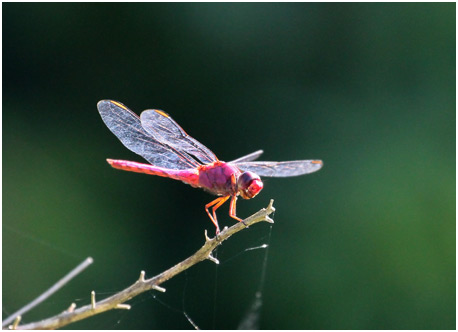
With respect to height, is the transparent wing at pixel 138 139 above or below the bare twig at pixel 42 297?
above

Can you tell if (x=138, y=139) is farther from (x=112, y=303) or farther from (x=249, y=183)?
(x=112, y=303)

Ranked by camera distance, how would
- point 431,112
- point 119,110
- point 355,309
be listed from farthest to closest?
point 431,112 → point 355,309 → point 119,110

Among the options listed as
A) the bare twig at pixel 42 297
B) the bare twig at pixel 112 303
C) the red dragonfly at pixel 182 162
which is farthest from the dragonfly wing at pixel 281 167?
the bare twig at pixel 42 297

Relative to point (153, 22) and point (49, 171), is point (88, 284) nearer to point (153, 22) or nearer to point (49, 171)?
point (49, 171)

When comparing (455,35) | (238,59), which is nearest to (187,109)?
(238,59)

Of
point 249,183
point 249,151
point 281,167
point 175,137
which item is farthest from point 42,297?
point 249,151

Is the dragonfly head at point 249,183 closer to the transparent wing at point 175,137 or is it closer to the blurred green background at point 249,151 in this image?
the transparent wing at point 175,137
